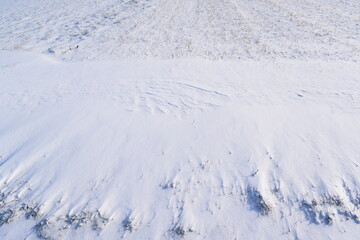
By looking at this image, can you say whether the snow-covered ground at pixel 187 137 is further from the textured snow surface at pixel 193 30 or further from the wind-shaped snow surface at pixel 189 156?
the textured snow surface at pixel 193 30

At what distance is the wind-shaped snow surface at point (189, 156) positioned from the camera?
4234mm

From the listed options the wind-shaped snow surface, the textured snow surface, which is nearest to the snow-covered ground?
the wind-shaped snow surface

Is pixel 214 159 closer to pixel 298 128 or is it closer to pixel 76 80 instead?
pixel 298 128

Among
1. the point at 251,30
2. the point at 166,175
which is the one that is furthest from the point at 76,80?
the point at 251,30

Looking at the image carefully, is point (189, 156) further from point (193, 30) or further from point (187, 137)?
point (193, 30)

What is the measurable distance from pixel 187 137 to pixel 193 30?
8.02m

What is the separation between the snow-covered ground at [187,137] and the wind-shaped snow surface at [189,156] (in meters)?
0.02

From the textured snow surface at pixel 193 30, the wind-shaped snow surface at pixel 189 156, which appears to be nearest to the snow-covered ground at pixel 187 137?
the wind-shaped snow surface at pixel 189 156

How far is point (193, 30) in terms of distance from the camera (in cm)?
1214

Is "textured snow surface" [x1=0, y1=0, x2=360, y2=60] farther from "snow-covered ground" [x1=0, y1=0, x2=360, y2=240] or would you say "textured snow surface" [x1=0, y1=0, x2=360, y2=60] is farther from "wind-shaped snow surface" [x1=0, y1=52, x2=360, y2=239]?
"wind-shaped snow surface" [x1=0, y1=52, x2=360, y2=239]

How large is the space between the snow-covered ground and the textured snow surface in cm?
13

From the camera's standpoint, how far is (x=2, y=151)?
590cm

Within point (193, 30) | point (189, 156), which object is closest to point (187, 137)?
point (189, 156)

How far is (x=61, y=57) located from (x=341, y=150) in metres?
11.1
